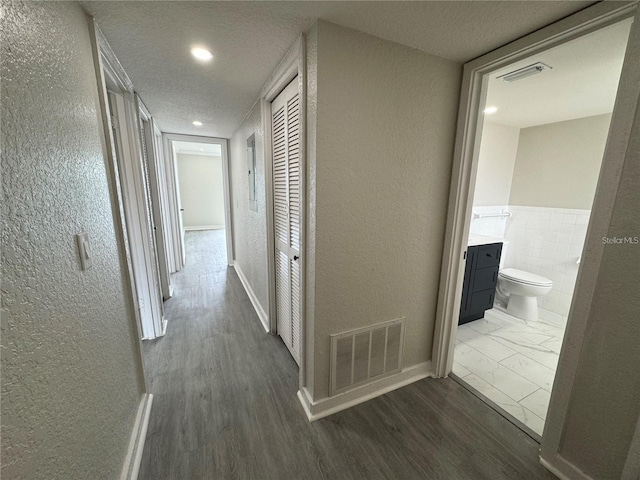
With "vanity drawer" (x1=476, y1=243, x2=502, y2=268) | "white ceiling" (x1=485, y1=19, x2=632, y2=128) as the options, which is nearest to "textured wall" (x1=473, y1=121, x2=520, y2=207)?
"white ceiling" (x1=485, y1=19, x2=632, y2=128)

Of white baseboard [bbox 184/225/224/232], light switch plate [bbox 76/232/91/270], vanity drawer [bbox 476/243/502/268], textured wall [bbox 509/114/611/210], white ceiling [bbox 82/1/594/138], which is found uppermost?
white ceiling [bbox 82/1/594/138]

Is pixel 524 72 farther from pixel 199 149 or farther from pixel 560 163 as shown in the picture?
pixel 199 149

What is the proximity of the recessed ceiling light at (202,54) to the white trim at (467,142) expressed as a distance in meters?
1.54

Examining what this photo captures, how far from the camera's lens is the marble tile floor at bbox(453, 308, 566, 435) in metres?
1.73

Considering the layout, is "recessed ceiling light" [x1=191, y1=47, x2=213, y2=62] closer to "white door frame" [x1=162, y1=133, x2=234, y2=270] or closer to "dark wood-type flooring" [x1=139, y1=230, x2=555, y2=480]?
"dark wood-type flooring" [x1=139, y1=230, x2=555, y2=480]

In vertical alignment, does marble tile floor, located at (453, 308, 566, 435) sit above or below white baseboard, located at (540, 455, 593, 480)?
below

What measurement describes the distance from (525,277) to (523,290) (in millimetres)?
155

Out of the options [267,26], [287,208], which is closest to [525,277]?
[287,208]

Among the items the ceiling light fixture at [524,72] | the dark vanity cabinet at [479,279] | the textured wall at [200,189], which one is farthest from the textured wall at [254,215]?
the textured wall at [200,189]

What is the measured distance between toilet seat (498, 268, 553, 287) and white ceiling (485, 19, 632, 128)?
1640 mm

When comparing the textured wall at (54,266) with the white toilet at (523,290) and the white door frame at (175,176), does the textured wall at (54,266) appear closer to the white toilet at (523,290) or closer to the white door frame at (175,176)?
the white door frame at (175,176)

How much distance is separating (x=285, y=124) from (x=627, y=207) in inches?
70.8

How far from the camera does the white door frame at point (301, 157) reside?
138 cm

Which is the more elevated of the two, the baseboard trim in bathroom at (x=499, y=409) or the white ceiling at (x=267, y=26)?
the white ceiling at (x=267, y=26)
